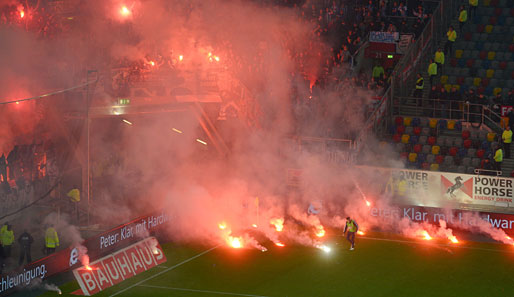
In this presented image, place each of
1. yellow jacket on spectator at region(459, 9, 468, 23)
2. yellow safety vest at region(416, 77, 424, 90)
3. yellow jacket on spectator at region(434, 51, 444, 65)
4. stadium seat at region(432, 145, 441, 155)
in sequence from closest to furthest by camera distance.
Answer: stadium seat at region(432, 145, 441, 155) < yellow safety vest at region(416, 77, 424, 90) < yellow jacket on spectator at region(434, 51, 444, 65) < yellow jacket on spectator at region(459, 9, 468, 23)

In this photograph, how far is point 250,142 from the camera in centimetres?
1858

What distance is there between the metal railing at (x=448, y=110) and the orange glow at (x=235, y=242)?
262 inches

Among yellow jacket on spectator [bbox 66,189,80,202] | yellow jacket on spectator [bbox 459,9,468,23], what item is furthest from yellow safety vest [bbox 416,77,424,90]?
yellow jacket on spectator [bbox 66,189,80,202]

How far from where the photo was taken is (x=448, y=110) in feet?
62.2

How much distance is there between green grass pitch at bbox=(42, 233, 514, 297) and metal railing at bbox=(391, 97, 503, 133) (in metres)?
4.77

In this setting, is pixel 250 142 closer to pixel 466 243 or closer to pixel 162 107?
pixel 162 107

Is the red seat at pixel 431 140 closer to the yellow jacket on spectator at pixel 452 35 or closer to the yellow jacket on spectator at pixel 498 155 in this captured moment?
the yellow jacket on spectator at pixel 498 155

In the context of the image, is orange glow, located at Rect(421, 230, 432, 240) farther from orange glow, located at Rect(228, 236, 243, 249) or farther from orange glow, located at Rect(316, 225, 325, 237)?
orange glow, located at Rect(228, 236, 243, 249)

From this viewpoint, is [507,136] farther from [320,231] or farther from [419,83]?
[320,231]

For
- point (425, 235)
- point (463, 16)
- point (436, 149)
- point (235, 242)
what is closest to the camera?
point (235, 242)

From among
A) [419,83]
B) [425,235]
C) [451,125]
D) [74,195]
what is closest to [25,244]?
[74,195]

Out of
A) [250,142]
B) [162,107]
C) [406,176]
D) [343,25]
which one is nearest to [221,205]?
[250,142]

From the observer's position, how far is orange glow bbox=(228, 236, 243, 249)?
15279 millimetres

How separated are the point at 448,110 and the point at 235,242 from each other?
8.00 meters
